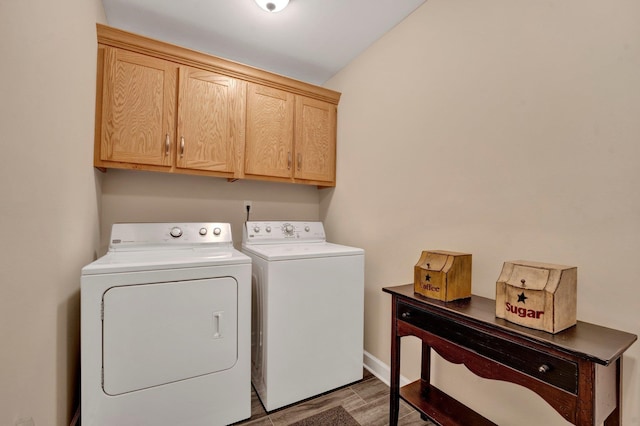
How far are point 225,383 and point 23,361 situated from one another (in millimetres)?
904

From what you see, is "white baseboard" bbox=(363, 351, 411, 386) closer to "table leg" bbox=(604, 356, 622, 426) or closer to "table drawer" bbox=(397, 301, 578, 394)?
"table drawer" bbox=(397, 301, 578, 394)

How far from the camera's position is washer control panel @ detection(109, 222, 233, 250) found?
1868 mm

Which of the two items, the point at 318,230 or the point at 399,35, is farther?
the point at 318,230

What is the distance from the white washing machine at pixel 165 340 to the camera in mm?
1342

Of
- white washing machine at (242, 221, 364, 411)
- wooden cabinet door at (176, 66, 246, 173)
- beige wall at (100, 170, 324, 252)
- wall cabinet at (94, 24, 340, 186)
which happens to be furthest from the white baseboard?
wooden cabinet door at (176, 66, 246, 173)

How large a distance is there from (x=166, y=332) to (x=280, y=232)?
1151 mm

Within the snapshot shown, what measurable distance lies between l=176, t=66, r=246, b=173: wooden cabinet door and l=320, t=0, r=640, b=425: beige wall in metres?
1.06

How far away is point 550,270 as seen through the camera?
38.6 inches

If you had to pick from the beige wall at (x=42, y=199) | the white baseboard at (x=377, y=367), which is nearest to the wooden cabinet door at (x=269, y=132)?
the beige wall at (x=42, y=199)

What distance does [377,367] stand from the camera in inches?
84.3

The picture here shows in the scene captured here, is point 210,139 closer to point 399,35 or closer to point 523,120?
point 399,35

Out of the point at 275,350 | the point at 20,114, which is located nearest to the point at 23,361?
the point at 20,114

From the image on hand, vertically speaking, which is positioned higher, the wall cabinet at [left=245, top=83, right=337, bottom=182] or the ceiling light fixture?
the ceiling light fixture

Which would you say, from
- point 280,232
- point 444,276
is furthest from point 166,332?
point 444,276
